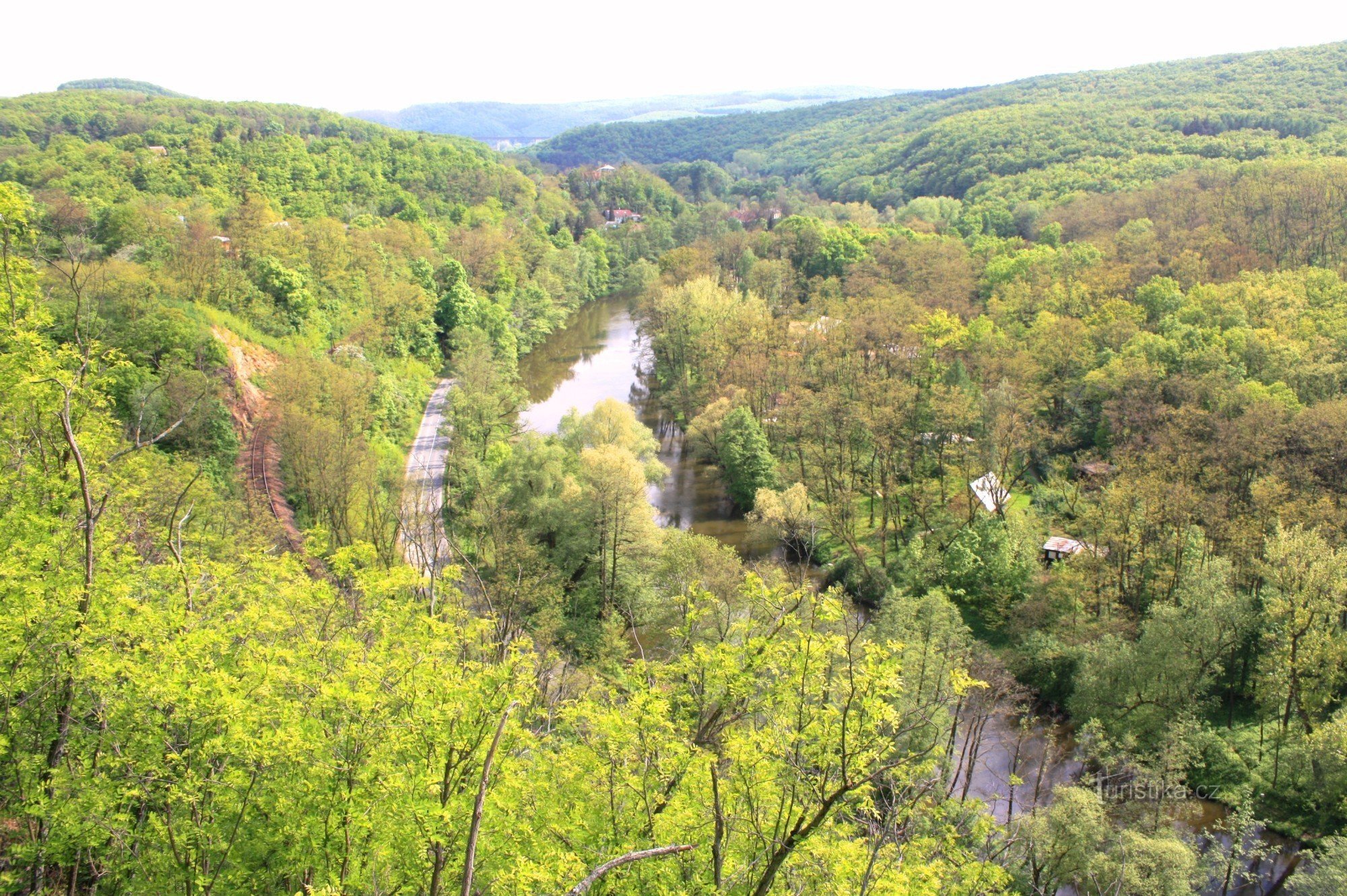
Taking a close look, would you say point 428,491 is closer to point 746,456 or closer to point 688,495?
point 688,495

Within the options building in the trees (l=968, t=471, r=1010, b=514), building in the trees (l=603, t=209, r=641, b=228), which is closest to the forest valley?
building in the trees (l=968, t=471, r=1010, b=514)

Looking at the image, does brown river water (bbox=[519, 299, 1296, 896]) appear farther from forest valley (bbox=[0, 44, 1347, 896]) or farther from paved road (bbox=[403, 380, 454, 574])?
paved road (bbox=[403, 380, 454, 574])

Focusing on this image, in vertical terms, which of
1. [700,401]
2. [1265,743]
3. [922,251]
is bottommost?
[1265,743]

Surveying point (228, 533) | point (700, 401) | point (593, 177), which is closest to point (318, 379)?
point (228, 533)

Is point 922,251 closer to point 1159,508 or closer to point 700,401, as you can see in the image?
point 700,401

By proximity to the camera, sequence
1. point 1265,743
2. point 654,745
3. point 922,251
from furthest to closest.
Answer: point 922,251 < point 1265,743 < point 654,745

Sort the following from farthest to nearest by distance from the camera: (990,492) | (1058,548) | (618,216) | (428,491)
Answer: (618,216) < (428,491) < (990,492) < (1058,548)

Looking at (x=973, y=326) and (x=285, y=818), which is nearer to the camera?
(x=285, y=818)

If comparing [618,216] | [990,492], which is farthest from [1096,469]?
[618,216]
